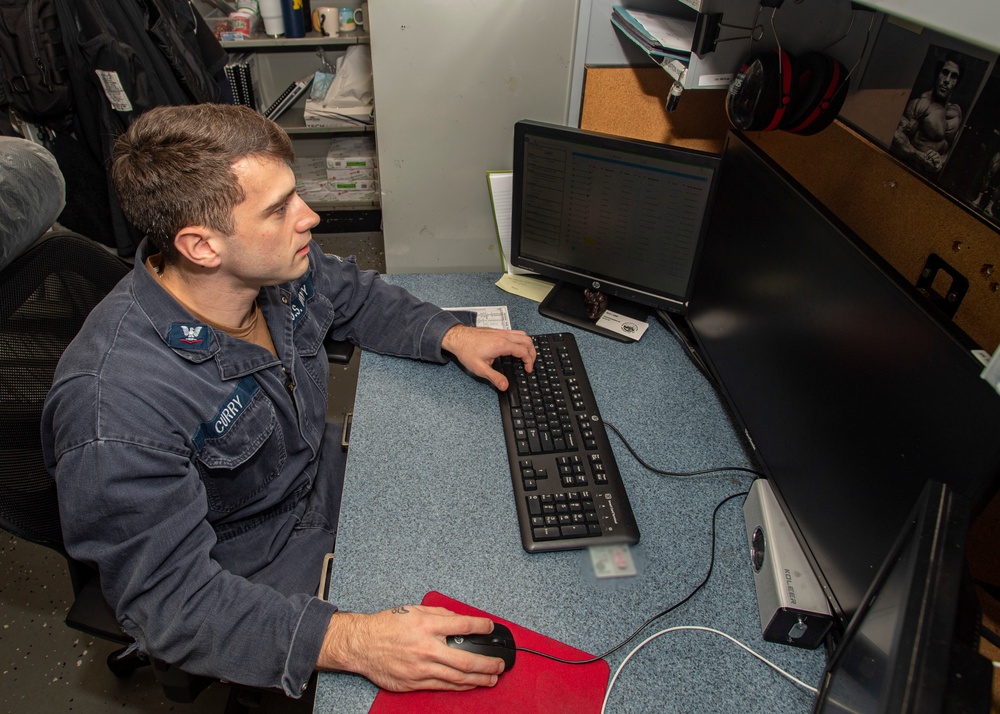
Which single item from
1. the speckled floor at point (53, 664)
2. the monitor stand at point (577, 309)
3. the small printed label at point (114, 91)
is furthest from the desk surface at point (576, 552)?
the small printed label at point (114, 91)

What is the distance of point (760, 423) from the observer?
918 mm

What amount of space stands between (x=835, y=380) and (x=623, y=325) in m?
0.58

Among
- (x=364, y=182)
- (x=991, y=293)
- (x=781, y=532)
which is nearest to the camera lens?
(x=991, y=293)

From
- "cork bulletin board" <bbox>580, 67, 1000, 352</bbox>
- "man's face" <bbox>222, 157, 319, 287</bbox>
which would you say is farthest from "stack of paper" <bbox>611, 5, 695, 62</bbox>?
"man's face" <bbox>222, 157, 319, 287</bbox>

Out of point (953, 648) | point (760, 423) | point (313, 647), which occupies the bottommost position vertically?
point (313, 647)

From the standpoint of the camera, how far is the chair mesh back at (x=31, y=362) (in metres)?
0.84

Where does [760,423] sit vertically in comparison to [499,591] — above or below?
above

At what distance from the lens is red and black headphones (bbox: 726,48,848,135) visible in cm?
91

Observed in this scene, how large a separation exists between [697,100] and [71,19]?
2.06m

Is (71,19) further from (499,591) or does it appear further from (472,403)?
(499,591)

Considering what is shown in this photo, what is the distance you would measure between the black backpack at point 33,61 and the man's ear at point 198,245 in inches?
71.6

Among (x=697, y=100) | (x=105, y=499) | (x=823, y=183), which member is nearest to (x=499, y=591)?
(x=105, y=499)

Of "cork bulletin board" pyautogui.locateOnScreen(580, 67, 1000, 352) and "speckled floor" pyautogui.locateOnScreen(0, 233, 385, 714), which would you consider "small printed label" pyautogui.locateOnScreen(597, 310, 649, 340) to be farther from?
"speckled floor" pyautogui.locateOnScreen(0, 233, 385, 714)

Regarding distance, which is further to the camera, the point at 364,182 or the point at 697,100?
the point at 364,182
